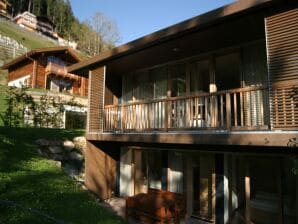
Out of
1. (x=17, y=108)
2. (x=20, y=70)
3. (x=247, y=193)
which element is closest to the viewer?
(x=247, y=193)

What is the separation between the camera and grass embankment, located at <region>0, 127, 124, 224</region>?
16.5 feet

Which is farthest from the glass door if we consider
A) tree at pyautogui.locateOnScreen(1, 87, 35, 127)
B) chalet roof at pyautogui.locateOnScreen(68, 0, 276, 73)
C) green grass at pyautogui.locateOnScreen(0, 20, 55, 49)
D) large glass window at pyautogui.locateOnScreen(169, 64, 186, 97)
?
green grass at pyautogui.locateOnScreen(0, 20, 55, 49)

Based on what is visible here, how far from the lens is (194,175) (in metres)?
8.74

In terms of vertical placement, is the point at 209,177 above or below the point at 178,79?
below

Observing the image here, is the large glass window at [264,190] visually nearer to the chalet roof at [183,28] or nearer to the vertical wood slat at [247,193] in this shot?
the vertical wood slat at [247,193]

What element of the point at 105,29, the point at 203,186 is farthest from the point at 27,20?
the point at 203,186

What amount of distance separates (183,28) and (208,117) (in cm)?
252

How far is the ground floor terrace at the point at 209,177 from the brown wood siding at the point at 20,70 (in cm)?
2042

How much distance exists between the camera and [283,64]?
5582mm

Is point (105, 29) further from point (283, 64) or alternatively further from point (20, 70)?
point (283, 64)

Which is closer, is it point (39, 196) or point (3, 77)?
point (39, 196)

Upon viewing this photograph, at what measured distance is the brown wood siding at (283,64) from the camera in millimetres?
5375

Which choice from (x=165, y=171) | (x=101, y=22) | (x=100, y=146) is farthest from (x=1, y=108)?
(x=101, y=22)

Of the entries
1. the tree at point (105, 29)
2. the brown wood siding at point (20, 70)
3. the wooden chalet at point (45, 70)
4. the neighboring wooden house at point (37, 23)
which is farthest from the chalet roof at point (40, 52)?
the neighboring wooden house at point (37, 23)
